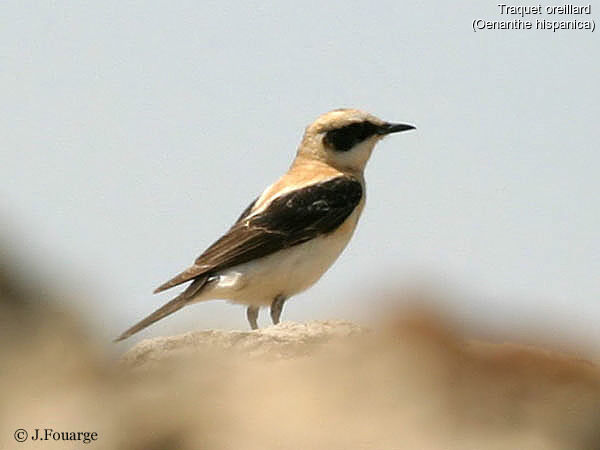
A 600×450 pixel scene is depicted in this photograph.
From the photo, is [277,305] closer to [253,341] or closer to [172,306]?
[172,306]

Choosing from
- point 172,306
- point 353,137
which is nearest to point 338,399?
point 172,306

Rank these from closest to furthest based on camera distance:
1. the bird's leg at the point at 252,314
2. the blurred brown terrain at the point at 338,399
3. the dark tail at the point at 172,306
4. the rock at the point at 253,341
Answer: the blurred brown terrain at the point at 338,399
the rock at the point at 253,341
the dark tail at the point at 172,306
the bird's leg at the point at 252,314

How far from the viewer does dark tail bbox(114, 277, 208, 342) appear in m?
12.9

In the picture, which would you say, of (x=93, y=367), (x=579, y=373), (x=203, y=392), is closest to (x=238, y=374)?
(x=203, y=392)

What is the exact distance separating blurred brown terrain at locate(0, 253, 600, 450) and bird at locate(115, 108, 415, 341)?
15.7 feet

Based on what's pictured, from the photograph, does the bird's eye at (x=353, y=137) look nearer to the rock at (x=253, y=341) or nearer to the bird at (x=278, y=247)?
the bird at (x=278, y=247)

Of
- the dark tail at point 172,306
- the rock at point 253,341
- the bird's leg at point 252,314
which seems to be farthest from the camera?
the bird's leg at point 252,314

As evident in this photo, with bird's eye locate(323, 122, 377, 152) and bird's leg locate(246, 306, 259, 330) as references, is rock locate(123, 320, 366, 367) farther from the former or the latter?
bird's eye locate(323, 122, 377, 152)

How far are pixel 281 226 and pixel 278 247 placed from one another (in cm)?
31

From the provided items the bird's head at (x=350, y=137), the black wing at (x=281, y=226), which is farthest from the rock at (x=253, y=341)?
the bird's head at (x=350, y=137)

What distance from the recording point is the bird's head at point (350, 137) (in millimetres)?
15180

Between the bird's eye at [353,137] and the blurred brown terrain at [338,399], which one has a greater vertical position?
the blurred brown terrain at [338,399]

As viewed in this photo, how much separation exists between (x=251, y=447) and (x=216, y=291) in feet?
22.3

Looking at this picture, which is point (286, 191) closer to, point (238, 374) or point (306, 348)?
point (306, 348)
